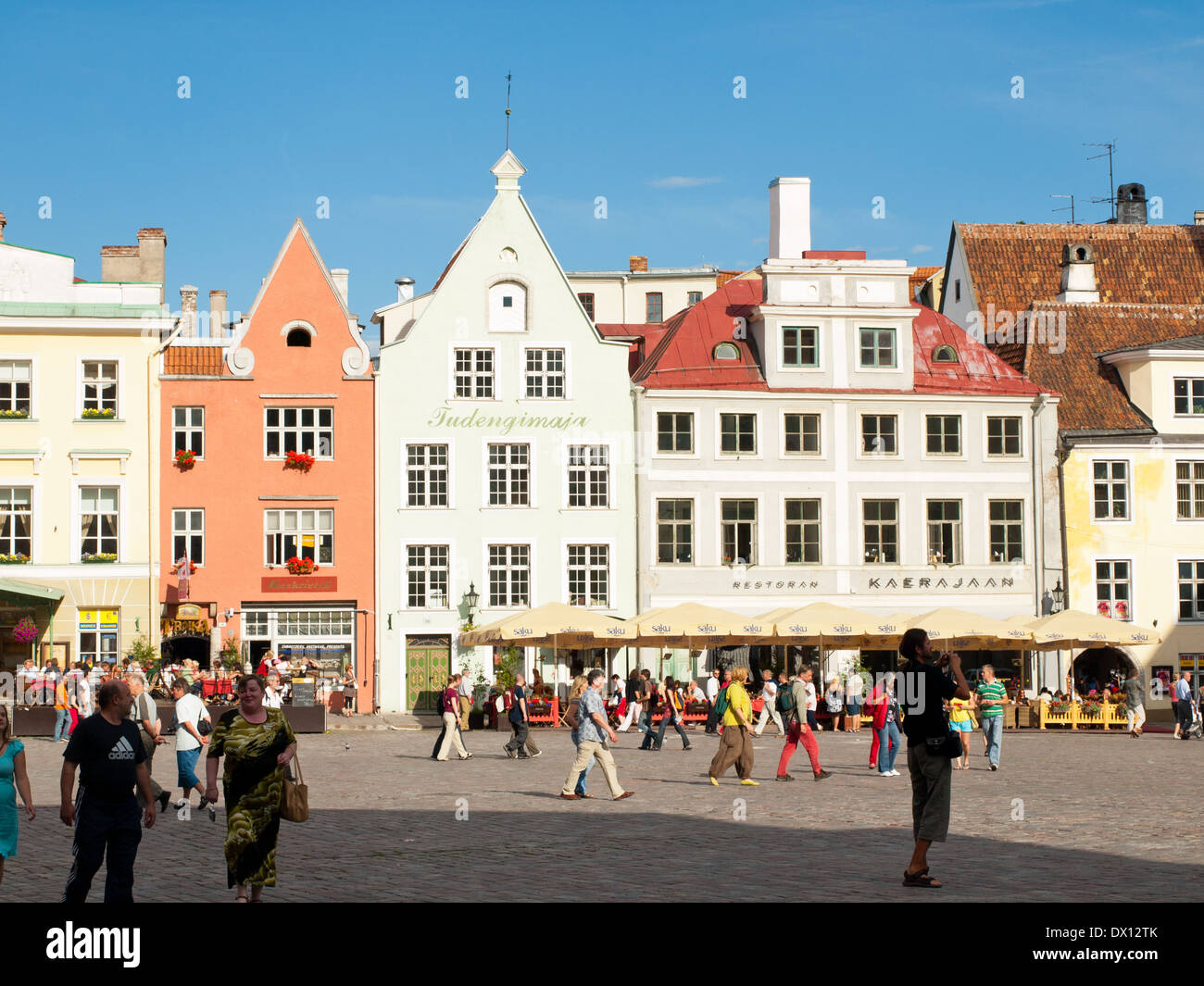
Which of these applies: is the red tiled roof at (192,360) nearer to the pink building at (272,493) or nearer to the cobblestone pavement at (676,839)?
the pink building at (272,493)

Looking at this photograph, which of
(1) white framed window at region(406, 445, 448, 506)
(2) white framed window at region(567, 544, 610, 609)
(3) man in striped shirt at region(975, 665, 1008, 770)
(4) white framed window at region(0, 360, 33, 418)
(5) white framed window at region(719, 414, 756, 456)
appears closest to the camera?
(3) man in striped shirt at region(975, 665, 1008, 770)

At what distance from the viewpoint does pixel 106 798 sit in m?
11.3

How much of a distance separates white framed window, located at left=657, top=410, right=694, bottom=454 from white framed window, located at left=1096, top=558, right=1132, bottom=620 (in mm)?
12323

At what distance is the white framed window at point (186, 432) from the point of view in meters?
46.3

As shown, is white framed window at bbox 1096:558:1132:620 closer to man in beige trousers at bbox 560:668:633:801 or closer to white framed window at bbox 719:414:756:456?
white framed window at bbox 719:414:756:456

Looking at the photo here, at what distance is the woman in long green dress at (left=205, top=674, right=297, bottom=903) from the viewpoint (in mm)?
12180

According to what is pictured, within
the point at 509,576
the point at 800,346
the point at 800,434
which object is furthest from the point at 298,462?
the point at 800,346

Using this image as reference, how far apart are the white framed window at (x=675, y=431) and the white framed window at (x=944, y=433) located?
276 inches

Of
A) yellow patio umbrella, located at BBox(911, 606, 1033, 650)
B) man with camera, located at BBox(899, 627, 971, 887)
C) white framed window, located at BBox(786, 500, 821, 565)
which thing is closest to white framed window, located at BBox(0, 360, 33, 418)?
white framed window, located at BBox(786, 500, 821, 565)

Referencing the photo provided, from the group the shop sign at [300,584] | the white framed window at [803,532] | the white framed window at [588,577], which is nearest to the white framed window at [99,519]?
the shop sign at [300,584]
